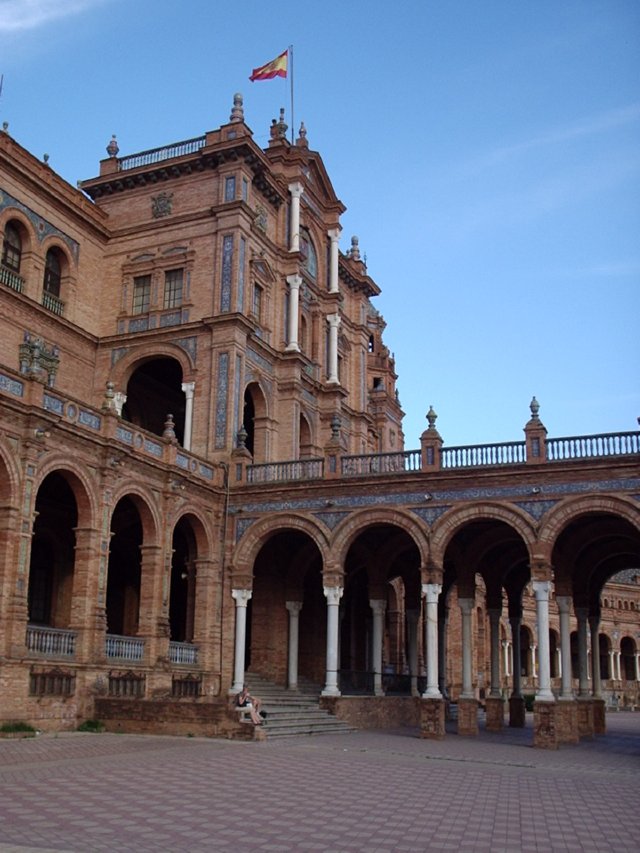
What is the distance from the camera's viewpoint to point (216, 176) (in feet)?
108

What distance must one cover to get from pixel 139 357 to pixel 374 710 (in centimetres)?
1391

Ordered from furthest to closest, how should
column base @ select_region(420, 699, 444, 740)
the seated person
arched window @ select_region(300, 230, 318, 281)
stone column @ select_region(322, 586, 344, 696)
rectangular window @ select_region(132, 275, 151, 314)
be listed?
1. arched window @ select_region(300, 230, 318, 281)
2. rectangular window @ select_region(132, 275, 151, 314)
3. stone column @ select_region(322, 586, 344, 696)
4. column base @ select_region(420, 699, 444, 740)
5. the seated person

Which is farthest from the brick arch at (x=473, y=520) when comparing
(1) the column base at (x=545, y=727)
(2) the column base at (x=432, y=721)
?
(1) the column base at (x=545, y=727)

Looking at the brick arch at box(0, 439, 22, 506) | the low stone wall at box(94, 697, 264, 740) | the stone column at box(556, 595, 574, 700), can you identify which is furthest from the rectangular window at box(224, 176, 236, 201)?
the low stone wall at box(94, 697, 264, 740)

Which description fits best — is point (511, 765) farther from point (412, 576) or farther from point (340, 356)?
point (340, 356)

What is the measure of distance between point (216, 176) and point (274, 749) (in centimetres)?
2079

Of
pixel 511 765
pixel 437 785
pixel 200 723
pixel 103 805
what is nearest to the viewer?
pixel 103 805

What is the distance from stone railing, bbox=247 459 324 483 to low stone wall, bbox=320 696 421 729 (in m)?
6.79

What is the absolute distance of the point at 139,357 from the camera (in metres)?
31.8

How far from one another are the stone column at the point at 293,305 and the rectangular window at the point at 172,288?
443 cm

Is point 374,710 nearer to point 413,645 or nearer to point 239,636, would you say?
point 239,636

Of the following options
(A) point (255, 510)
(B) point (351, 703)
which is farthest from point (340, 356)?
(B) point (351, 703)

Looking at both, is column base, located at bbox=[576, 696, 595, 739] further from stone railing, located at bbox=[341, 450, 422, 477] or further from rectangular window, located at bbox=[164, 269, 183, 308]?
rectangular window, located at bbox=[164, 269, 183, 308]

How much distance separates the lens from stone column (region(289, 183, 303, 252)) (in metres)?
35.7
